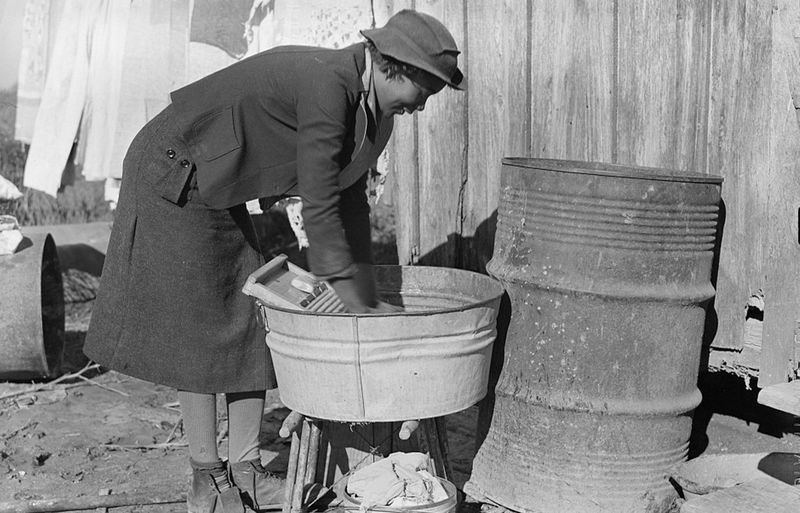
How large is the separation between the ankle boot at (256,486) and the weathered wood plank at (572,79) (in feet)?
5.95

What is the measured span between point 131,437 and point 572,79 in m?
2.72

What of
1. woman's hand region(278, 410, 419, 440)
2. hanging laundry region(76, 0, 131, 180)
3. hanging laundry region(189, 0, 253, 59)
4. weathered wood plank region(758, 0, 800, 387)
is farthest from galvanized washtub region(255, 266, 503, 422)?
hanging laundry region(76, 0, 131, 180)

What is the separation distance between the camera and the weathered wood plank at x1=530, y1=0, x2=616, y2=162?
412 centimetres

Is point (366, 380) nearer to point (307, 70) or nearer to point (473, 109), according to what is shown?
point (307, 70)

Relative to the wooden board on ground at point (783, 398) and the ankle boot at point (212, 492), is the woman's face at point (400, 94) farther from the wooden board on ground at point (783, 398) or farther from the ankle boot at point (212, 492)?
the ankle boot at point (212, 492)

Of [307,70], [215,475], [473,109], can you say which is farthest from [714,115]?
[215,475]

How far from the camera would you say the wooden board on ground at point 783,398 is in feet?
9.55

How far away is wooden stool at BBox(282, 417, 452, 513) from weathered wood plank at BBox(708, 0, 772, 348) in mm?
1355

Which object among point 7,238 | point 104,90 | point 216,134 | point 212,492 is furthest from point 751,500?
point 7,238

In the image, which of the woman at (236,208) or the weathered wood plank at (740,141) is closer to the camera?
the woman at (236,208)

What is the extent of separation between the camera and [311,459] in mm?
3402

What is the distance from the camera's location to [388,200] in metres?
5.31

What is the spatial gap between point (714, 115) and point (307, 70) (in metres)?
1.77

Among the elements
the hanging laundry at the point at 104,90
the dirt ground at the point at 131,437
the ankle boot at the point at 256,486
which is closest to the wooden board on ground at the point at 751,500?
the dirt ground at the point at 131,437
